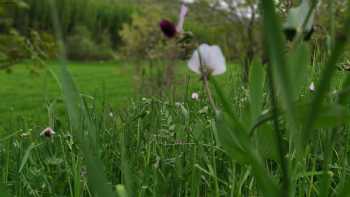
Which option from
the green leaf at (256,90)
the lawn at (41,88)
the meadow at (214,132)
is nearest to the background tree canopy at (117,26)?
the meadow at (214,132)

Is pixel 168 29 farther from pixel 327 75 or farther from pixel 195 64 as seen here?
pixel 327 75

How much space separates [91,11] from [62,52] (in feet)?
60.8

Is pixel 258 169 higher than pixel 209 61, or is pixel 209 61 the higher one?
pixel 209 61

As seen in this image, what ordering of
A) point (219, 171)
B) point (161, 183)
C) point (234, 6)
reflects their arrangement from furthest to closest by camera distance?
point (234, 6) → point (219, 171) → point (161, 183)

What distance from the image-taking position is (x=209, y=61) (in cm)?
64

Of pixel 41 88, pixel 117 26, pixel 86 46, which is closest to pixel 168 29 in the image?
pixel 41 88

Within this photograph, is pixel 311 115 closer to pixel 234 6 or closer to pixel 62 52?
pixel 62 52

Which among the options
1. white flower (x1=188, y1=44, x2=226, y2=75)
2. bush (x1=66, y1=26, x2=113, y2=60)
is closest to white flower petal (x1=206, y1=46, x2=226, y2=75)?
white flower (x1=188, y1=44, x2=226, y2=75)

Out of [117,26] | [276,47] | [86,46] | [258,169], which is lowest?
[258,169]

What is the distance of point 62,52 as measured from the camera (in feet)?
1.18

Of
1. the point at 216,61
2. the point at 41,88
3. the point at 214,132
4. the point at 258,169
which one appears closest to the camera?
the point at 258,169

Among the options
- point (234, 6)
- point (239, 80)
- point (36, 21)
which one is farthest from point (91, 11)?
point (239, 80)

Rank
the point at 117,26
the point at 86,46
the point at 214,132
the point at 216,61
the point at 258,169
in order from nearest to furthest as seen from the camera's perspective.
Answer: the point at 258,169 → the point at 216,61 → the point at 214,132 → the point at 86,46 → the point at 117,26

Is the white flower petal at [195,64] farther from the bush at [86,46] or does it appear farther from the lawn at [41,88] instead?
the bush at [86,46]
